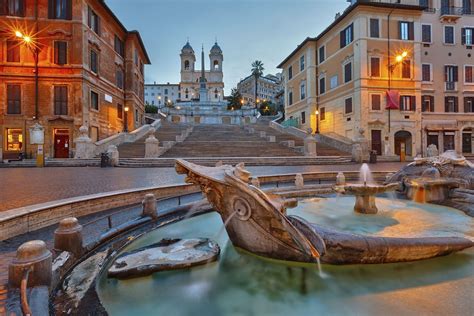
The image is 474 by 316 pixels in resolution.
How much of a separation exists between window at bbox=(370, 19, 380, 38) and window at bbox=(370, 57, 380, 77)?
2496 mm

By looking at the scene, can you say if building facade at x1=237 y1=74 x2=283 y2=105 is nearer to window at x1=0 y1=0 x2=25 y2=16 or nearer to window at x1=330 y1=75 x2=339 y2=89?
window at x1=330 y1=75 x2=339 y2=89

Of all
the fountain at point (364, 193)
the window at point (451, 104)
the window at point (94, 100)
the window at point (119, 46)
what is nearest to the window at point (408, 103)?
the window at point (451, 104)

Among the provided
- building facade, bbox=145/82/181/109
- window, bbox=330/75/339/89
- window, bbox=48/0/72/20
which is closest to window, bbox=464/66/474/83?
window, bbox=330/75/339/89

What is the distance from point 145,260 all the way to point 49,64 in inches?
1089

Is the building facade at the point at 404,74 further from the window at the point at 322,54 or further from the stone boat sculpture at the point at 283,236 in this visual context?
the stone boat sculpture at the point at 283,236

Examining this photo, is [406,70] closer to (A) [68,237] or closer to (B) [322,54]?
(B) [322,54]

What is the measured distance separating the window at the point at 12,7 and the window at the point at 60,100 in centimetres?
739

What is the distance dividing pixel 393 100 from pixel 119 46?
3281 centimetres

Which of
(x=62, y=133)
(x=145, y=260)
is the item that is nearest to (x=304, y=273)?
(x=145, y=260)

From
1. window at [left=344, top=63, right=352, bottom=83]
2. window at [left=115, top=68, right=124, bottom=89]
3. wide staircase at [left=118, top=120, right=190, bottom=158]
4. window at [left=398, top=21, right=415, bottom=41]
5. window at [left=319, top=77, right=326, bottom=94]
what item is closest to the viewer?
wide staircase at [left=118, top=120, right=190, bottom=158]

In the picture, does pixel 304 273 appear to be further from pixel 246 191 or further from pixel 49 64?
pixel 49 64

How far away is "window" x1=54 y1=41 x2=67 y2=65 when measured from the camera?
2469cm

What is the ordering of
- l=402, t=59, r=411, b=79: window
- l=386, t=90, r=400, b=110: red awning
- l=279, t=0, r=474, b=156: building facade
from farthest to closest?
l=402, t=59, r=411, b=79: window, l=279, t=0, r=474, b=156: building facade, l=386, t=90, r=400, b=110: red awning

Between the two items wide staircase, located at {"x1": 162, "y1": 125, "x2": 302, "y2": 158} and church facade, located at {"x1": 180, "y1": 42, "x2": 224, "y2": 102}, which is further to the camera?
church facade, located at {"x1": 180, "y1": 42, "x2": 224, "y2": 102}
